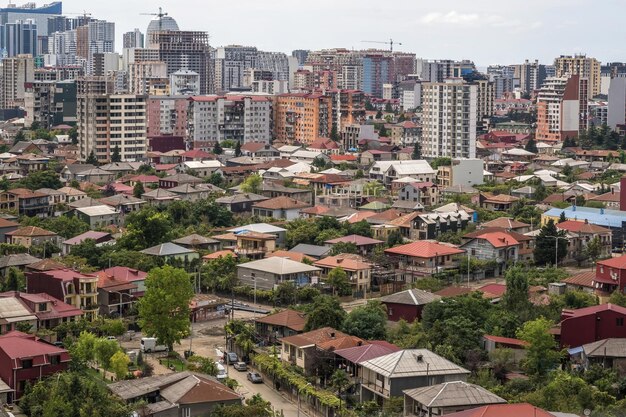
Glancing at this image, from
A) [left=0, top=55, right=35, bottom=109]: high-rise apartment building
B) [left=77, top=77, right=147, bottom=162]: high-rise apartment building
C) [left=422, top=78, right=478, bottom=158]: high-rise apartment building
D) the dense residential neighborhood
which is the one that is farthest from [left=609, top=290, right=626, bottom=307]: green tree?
[left=0, top=55, right=35, bottom=109]: high-rise apartment building

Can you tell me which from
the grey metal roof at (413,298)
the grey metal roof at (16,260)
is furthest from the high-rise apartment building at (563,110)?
the grey metal roof at (413,298)

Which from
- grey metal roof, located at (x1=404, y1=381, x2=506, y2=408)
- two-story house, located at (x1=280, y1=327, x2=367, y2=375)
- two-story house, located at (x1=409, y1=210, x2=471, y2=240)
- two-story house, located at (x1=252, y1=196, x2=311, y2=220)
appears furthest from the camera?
two-story house, located at (x1=252, y1=196, x2=311, y2=220)

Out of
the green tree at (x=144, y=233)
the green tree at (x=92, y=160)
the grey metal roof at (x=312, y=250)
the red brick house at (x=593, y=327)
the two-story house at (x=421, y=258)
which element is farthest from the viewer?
the green tree at (x=92, y=160)

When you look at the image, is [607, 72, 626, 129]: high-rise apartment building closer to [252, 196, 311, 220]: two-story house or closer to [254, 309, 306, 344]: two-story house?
[252, 196, 311, 220]: two-story house

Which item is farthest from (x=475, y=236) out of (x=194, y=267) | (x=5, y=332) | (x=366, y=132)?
(x=366, y=132)

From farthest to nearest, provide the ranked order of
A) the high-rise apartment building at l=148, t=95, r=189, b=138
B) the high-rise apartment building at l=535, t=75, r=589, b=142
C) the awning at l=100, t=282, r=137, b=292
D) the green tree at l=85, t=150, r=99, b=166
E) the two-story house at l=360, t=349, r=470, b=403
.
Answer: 1. the high-rise apartment building at l=535, t=75, r=589, b=142
2. the high-rise apartment building at l=148, t=95, r=189, b=138
3. the green tree at l=85, t=150, r=99, b=166
4. the awning at l=100, t=282, r=137, b=292
5. the two-story house at l=360, t=349, r=470, b=403

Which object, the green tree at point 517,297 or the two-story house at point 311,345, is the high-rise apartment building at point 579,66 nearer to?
the green tree at point 517,297

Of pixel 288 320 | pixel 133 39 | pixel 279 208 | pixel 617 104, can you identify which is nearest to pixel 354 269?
pixel 288 320

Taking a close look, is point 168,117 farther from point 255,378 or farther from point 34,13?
point 34,13
